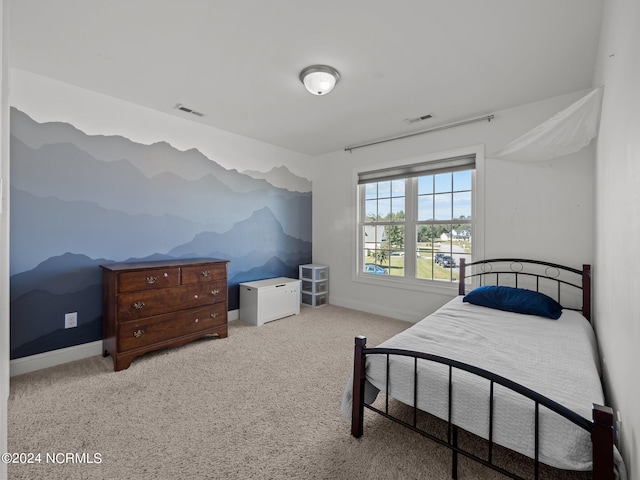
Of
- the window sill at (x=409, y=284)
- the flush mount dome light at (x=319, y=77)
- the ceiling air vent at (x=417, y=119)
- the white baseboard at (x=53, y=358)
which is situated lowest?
the white baseboard at (x=53, y=358)

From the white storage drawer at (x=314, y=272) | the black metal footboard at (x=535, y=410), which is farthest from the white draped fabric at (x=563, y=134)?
the white storage drawer at (x=314, y=272)

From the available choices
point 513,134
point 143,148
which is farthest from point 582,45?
point 143,148

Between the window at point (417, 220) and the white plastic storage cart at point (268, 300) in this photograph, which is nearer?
the window at point (417, 220)

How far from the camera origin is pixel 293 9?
1.80 meters

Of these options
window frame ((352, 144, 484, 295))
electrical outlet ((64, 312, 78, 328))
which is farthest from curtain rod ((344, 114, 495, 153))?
electrical outlet ((64, 312, 78, 328))

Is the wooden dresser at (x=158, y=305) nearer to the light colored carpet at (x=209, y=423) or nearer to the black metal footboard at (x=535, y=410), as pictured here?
the light colored carpet at (x=209, y=423)

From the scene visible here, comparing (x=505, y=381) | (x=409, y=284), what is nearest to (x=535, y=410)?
(x=505, y=381)

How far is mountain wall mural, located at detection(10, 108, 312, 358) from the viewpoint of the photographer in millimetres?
2496

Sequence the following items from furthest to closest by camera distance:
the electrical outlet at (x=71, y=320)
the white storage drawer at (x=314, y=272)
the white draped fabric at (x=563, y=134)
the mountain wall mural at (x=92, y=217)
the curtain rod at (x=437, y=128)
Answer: the white storage drawer at (x=314, y=272) → the curtain rod at (x=437, y=128) → the electrical outlet at (x=71, y=320) → the mountain wall mural at (x=92, y=217) → the white draped fabric at (x=563, y=134)

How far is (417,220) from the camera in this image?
3.95 metres

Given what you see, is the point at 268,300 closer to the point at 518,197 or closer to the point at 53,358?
the point at 53,358

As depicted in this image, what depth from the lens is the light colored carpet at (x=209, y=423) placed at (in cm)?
152

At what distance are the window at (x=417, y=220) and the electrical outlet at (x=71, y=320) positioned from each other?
327 cm

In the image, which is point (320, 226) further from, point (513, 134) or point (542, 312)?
point (542, 312)
